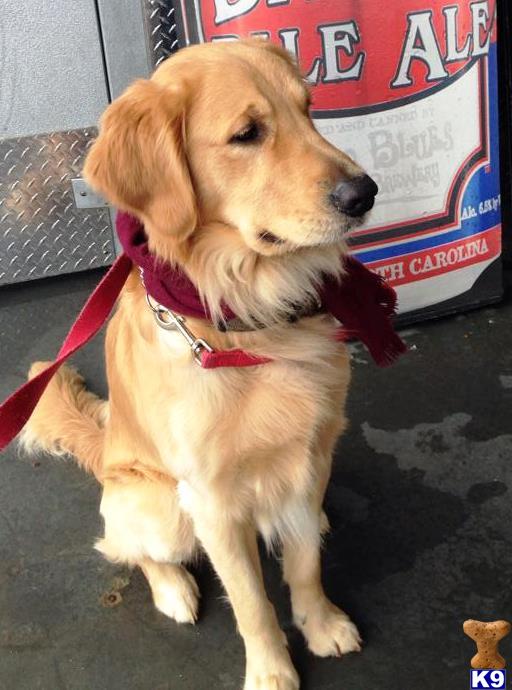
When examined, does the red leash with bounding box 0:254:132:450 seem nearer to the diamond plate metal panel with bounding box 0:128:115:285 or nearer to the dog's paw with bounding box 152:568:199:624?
the dog's paw with bounding box 152:568:199:624

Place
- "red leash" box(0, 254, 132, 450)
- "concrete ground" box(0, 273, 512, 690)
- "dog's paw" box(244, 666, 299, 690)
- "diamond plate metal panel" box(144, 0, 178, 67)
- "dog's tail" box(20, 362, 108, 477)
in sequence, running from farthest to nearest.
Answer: "diamond plate metal panel" box(144, 0, 178, 67)
"dog's tail" box(20, 362, 108, 477)
"concrete ground" box(0, 273, 512, 690)
"dog's paw" box(244, 666, 299, 690)
"red leash" box(0, 254, 132, 450)

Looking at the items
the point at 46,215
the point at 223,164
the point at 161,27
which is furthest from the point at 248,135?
the point at 46,215

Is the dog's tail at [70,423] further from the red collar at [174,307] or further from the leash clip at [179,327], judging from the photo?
the leash clip at [179,327]

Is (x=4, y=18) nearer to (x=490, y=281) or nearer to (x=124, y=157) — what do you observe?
(x=124, y=157)

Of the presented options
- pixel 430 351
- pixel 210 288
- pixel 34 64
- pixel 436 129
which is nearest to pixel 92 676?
pixel 210 288

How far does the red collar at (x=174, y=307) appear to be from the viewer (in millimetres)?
1481

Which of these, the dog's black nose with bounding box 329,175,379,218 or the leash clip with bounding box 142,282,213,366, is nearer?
the dog's black nose with bounding box 329,175,379,218

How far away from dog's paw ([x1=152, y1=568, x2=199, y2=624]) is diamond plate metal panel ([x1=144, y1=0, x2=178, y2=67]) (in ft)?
5.58

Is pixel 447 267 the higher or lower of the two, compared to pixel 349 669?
higher

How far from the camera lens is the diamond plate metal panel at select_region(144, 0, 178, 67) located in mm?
2498

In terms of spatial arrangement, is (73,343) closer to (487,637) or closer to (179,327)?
(179,327)

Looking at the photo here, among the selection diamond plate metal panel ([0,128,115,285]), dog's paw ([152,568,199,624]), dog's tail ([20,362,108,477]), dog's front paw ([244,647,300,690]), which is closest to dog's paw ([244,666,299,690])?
dog's front paw ([244,647,300,690])

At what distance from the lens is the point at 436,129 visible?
2664 millimetres

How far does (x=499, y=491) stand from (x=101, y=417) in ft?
3.97
